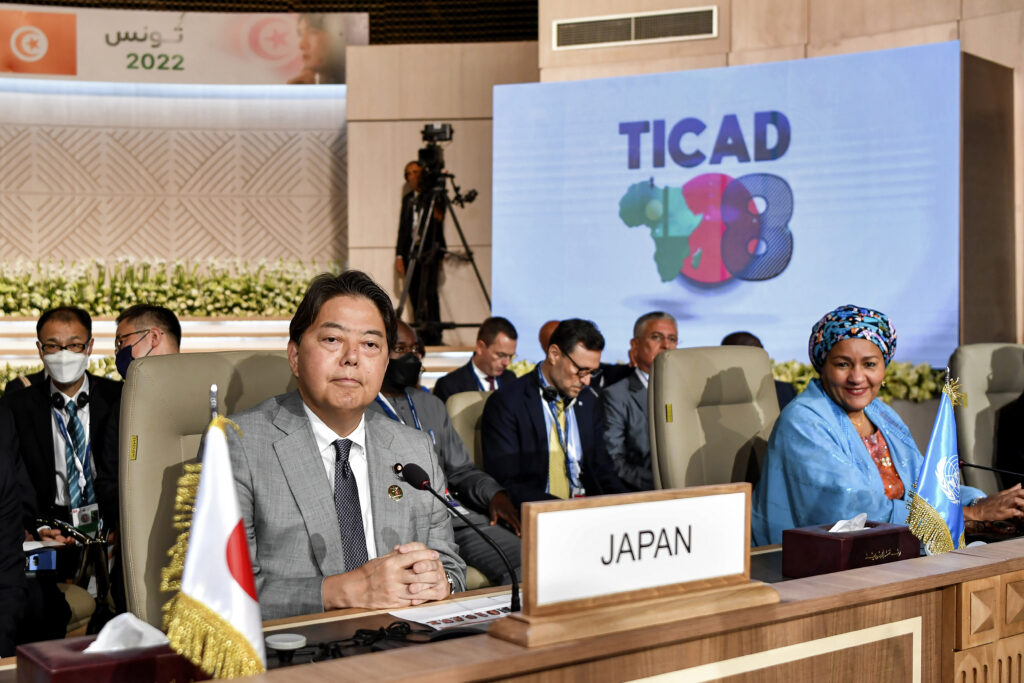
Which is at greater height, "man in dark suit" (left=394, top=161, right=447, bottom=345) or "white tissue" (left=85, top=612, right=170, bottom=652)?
"man in dark suit" (left=394, top=161, right=447, bottom=345)

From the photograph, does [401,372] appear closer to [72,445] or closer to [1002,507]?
[72,445]

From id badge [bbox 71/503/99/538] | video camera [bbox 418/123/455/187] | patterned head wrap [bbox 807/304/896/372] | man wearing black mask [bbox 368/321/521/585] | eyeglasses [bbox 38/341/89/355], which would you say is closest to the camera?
patterned head wrap [bbox 807/304/896/372]

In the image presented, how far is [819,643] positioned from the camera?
3.95 feet

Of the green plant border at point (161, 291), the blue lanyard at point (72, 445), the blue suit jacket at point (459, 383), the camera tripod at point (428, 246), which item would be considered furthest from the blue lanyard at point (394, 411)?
the green plant border at point (161, 291)

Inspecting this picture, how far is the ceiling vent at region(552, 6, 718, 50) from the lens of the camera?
6.54 meters

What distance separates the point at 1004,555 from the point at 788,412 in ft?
3.23

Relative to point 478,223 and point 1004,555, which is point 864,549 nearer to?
point 1004,555

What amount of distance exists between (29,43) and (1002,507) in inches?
356

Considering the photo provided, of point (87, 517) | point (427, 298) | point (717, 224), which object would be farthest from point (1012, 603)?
point (427, 298)

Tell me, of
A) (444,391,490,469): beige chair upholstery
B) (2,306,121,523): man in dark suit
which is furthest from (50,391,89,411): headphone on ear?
(444,391,490,469): beige chair upholstery

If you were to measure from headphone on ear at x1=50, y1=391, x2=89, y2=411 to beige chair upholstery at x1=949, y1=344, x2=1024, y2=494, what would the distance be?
2860 mm

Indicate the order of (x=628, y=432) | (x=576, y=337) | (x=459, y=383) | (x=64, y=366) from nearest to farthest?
(x=64, y=366) < (x=576, y=337) < (x=628, y=432) < (x=459, y=383)

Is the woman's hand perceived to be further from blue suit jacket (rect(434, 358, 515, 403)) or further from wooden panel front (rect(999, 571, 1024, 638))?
blue suit jacket (rect(434, 358, 515, 403))

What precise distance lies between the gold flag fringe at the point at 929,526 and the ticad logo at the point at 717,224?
14.4ft
